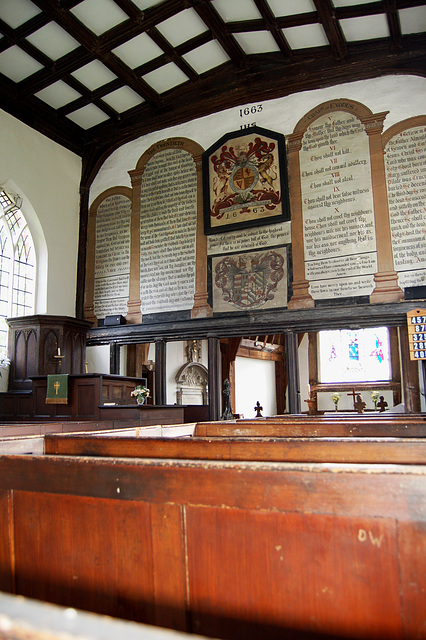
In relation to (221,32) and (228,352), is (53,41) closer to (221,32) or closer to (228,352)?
(221,32)

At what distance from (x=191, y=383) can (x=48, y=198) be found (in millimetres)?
5520

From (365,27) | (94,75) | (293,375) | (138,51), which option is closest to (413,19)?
(365,27)

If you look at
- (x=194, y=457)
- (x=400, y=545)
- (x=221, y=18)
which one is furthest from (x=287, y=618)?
(x=221, y=18)

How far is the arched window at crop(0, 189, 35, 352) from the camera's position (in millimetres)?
9367

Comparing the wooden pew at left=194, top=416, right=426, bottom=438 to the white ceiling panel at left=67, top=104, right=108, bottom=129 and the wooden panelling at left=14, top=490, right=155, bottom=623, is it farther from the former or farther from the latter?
the white ceiling panel at left=67, top=104, right=108, bottom=129

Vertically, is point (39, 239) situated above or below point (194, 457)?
above

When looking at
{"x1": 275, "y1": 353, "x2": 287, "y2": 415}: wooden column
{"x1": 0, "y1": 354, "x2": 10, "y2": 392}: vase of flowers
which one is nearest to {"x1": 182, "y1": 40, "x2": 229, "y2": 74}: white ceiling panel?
{"x1": 0, "y1": 354, "x2": 10, "y2": 392}: vase of flowers

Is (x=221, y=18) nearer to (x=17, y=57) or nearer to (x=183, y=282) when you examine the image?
(x=17, y=57)

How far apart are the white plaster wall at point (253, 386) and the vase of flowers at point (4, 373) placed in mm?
6321

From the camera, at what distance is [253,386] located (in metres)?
14.4

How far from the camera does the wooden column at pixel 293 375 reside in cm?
802

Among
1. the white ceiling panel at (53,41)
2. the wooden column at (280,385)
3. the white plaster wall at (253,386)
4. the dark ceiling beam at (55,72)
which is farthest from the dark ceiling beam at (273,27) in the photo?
the wooden column at (280,385)

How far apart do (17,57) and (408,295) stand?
302 inches

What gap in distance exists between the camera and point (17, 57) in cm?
837
